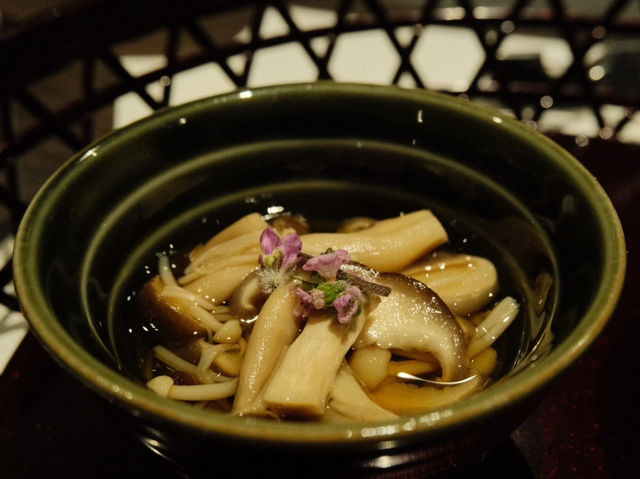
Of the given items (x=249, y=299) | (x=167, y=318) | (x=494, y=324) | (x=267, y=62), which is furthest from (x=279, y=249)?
(x=267, y=62)

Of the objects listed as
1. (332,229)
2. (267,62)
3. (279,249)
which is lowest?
(267,62)

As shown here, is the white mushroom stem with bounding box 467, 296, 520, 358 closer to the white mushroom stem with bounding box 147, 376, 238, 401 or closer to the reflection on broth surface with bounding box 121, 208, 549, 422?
the reflection on broth surface with bounding box 121, 208, 549, 422

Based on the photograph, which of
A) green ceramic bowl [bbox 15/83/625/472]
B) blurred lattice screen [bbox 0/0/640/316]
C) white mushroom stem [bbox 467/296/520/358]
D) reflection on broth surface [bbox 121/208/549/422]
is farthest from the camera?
blurred lattice screen [bbox 0/0/640/316]

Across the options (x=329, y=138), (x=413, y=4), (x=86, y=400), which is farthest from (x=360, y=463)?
(x=413, y=4)

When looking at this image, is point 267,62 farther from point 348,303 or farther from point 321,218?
point 348,303

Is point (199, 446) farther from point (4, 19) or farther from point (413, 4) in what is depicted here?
point (413, 4)

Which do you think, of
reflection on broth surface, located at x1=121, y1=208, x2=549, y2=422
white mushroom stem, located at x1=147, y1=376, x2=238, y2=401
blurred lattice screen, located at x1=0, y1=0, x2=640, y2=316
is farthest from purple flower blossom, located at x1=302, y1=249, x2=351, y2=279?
blurred lattice screen, located at x1=0, y1=0, x2=640, y2=316
